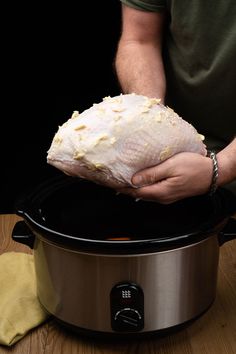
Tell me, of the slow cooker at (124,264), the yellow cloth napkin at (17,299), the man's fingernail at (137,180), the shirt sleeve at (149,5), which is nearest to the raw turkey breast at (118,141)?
the man's fingernail at (137,180)

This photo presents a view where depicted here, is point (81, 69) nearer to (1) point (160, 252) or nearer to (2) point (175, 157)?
(2) point (175, 157)

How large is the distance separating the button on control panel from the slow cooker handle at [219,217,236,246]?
0.61 feet

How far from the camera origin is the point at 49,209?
1001 millimetres

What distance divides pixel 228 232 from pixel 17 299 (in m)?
0.42

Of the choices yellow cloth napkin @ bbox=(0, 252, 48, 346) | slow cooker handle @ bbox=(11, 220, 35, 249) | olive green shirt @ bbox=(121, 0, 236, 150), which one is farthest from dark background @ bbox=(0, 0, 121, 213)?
slow cooker handle @ bbox=(11, 220, 35, 249)

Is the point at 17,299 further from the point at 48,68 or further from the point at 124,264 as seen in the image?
the point at 48,68

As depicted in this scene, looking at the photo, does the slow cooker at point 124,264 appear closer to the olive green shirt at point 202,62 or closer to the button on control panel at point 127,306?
the button on control panel at point 127,306

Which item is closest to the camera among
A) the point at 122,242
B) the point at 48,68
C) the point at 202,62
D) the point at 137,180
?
the point at 122,242

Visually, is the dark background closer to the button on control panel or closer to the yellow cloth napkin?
the yellow cloth napkin

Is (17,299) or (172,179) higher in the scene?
(172,179)

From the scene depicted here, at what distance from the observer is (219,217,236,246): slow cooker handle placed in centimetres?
96

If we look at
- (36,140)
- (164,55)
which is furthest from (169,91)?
(36,140)

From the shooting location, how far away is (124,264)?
0.87 metres

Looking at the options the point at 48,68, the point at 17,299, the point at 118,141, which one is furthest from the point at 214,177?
the point at 48,68
